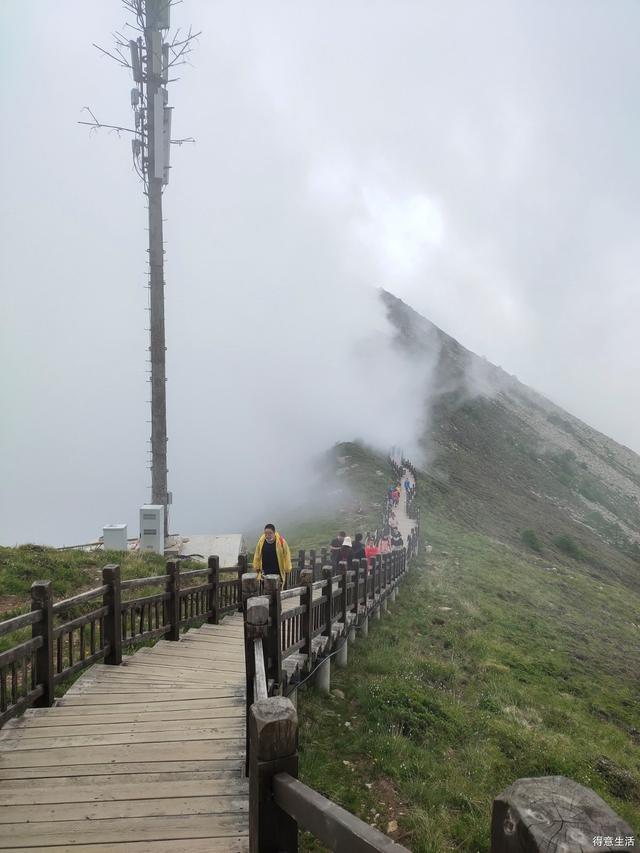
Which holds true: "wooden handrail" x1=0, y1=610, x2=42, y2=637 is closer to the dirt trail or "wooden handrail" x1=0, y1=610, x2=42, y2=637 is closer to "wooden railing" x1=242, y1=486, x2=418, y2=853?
"wooden railing" x1=242, y1=486, x2=418, y2=853

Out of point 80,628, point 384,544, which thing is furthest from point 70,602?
point 384,544

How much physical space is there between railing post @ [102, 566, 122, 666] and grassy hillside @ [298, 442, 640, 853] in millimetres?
2932

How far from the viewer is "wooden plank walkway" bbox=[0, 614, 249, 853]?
12.1ft

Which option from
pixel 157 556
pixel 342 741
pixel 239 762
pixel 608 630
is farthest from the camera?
pixel 608 630

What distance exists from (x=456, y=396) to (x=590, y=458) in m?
24.1

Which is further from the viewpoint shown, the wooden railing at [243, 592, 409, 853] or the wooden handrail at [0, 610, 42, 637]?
the wooden handrail at [0, 610, 42, 637]

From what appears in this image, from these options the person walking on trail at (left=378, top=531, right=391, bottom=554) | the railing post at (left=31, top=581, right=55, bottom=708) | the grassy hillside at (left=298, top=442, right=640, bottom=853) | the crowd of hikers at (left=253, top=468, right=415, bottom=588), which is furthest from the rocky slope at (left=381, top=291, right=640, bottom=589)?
the railing post at (left=31, top=581, right=55, bottom=708)

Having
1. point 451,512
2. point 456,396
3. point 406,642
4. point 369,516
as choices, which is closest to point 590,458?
point 456,396

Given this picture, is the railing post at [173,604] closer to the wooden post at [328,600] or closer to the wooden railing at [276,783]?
the wooden post at [328,600]

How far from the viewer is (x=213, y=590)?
1064 cm

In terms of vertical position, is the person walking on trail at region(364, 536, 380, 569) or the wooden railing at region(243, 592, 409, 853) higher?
the wooden railing at region(243, 592, 409, 853)

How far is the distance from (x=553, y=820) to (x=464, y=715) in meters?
8.61

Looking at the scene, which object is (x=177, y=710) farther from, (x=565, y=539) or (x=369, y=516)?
(x=565, y=539)

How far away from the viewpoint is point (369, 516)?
3094 cm
